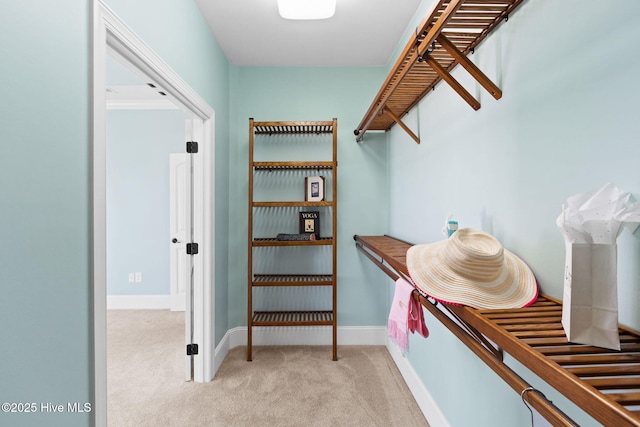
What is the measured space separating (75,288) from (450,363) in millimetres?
1662

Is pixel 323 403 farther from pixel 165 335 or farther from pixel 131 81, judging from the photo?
pixel 131 81

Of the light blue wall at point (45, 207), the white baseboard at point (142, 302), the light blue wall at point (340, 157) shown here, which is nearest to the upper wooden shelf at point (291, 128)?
the light blue wall at point (340, 157)

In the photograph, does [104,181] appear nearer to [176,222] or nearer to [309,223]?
[309,223]

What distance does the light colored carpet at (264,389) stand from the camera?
1.86 metres

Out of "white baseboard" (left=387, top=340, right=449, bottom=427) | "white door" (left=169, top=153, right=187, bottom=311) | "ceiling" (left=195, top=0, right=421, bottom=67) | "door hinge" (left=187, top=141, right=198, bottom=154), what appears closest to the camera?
"white baseboard" (left=387, top=340, right=449, bottom=427)

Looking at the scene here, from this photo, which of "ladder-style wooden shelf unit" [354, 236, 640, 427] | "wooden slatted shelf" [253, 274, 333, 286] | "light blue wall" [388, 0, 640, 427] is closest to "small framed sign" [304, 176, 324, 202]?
"wooden slatted shelf" [253, 274, 333, 286]

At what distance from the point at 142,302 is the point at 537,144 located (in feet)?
14.3

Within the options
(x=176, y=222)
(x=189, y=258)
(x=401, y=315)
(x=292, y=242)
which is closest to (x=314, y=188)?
(x=292, y=242)

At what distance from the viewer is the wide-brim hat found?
2.80ft

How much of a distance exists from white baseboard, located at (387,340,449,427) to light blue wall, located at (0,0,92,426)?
166 cm

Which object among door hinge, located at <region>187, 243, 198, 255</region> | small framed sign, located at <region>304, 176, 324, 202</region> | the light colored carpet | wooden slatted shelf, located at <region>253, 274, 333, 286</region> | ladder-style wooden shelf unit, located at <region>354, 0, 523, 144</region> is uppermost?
ladder-style wooden shelf unit, located at <region>354, 0, 523, 144</region>

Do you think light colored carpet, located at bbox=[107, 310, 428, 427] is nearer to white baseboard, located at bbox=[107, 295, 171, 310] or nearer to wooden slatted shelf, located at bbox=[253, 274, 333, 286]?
wooden slatted shelf, located at bbox=[253, 274, 333, 286]

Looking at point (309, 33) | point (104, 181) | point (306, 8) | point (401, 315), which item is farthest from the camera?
point (309, 33)

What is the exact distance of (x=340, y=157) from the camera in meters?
2.86
